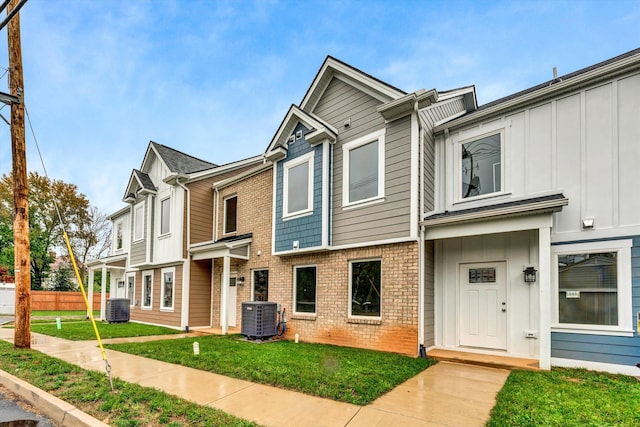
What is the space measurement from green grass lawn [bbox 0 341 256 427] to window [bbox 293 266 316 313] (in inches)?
207

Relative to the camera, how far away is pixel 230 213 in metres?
14.2

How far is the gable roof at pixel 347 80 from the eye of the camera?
862 centimetres

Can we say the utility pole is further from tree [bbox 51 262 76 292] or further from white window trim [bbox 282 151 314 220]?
tree [bbox 51 262 76 292]

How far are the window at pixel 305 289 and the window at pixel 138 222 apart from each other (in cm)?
907

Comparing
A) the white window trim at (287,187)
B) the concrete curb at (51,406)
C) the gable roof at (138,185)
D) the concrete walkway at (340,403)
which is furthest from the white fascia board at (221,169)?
the concrete curb at (51,406)

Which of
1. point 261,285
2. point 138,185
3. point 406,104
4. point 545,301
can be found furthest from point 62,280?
point 545,301

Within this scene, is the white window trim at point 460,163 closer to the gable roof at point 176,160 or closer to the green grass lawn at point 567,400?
the green grass lawn at point 567,400

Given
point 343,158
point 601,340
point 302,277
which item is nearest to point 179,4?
point 343,158

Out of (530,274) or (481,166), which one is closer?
(530,274)

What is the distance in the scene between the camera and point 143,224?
16.0 metres

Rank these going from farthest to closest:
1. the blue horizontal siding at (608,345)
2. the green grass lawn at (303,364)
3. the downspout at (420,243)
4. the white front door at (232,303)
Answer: the white front door at (232,303)
the downspout at (420,243)
the blue horizontal siding at (608,345)
the green grass lawn at (303,364)

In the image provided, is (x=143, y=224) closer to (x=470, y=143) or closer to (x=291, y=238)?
(x=291, y=238)

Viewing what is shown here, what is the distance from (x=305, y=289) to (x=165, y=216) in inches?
311

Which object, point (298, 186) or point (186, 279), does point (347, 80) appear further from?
point (186, 279)
